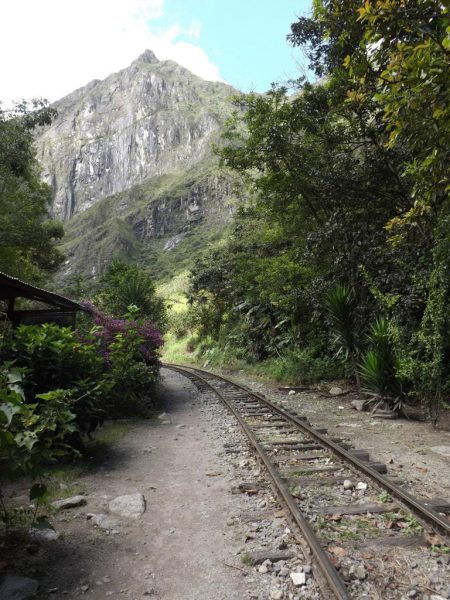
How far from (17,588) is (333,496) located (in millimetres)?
3079

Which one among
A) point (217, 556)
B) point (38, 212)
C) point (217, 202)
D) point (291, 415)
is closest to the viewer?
point (217, 556)

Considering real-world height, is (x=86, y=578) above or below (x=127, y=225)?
below

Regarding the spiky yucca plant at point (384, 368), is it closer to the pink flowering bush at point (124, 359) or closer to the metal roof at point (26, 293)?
the pink flowering bush at point (124, 359)

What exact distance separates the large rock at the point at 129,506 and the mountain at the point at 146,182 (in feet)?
279

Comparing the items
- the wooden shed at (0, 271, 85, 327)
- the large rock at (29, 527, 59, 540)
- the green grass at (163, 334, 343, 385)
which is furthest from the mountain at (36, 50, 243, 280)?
the large rock at (29, 527, 59, 540)

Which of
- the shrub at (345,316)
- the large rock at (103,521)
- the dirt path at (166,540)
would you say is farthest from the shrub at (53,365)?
the shrub at (345,316)

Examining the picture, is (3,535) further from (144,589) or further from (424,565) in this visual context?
(424,565)

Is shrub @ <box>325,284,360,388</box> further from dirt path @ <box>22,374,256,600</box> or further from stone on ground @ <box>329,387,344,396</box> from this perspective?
dirt path @ <box>22,374,256,600</box>

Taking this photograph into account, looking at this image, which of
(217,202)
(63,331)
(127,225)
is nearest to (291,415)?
(63,331)

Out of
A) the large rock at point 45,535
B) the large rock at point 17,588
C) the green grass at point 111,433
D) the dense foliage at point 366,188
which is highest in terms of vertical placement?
the dense foliage at point 366,188

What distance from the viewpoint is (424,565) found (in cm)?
318

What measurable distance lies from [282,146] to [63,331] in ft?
26.6

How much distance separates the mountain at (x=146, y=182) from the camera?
11769 cm

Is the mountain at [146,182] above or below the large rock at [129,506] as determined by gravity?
above
